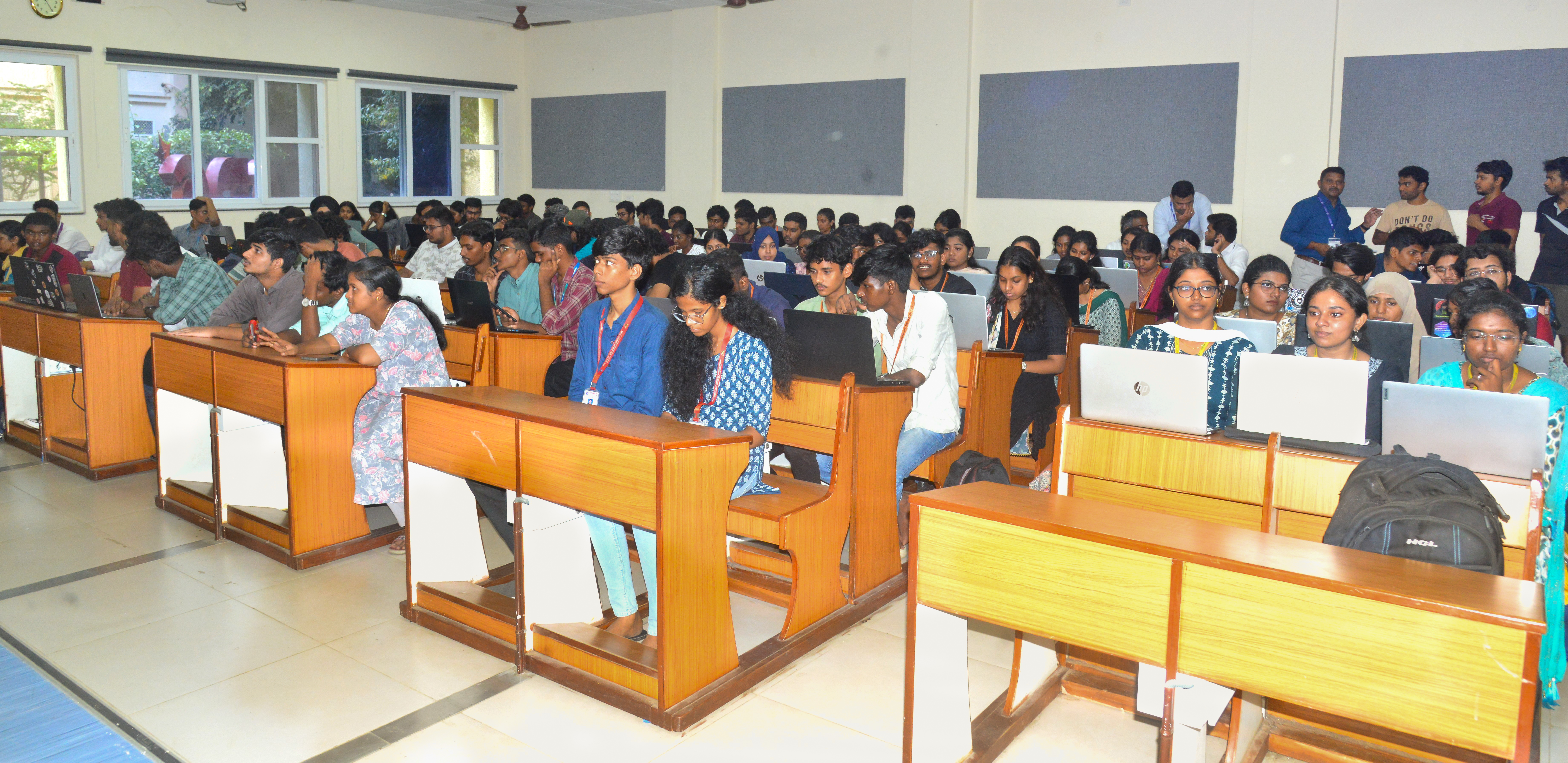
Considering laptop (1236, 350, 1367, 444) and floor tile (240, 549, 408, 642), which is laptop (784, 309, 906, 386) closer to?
laptop (1236, 350, 1367, 444)

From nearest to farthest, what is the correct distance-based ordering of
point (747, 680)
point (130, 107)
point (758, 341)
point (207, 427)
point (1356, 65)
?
1. point (747, 680)
2. point (758, 341)
3. point (207, 427)
4. point (1356, 65)
5. point (130, 107)

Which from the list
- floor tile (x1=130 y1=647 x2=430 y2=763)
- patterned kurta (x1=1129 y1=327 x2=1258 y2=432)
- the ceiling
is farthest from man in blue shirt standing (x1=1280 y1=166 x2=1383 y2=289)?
floor tile (x1=130 y1=647 x2=430 y2=763)

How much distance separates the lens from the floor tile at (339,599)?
349 centimetres

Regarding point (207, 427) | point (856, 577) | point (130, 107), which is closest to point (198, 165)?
point (130, 107)

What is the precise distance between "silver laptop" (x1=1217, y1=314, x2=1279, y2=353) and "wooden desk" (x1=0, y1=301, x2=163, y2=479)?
4.83 meters

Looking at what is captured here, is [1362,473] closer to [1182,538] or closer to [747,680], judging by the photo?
[1182,538]

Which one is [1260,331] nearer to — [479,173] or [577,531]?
[577,531]

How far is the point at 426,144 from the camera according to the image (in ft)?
43.5

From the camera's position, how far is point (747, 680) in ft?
9.87

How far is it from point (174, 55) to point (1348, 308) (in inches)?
449

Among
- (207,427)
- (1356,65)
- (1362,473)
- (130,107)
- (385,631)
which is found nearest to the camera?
(1362,473)

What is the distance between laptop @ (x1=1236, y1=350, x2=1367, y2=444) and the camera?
256cm

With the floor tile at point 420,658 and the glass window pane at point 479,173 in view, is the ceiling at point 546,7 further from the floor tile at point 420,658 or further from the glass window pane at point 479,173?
the floor tile at point 420,658

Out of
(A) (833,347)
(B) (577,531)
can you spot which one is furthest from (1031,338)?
(B) (577,531)
